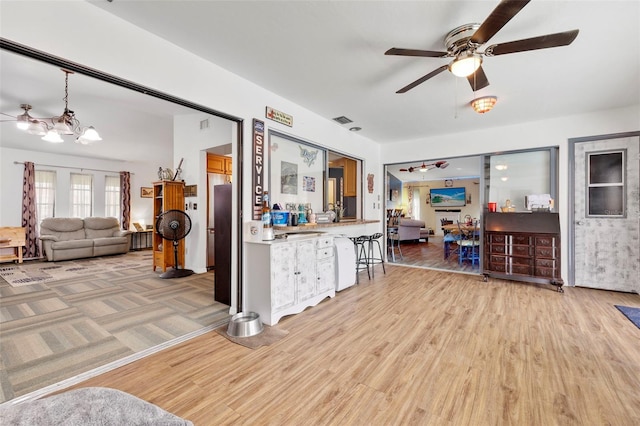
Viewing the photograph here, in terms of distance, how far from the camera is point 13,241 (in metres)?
6.23

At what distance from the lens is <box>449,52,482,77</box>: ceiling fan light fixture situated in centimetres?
223

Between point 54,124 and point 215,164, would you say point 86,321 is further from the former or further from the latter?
point 215,164

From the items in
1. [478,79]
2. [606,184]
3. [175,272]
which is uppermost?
[478,79]

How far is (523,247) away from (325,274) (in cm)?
337

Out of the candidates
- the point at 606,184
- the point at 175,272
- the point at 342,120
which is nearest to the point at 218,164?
the point at 175,272

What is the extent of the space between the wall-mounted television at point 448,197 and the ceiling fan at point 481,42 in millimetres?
9932

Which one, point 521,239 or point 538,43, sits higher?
point 538,43

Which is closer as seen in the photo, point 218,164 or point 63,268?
point 218,164

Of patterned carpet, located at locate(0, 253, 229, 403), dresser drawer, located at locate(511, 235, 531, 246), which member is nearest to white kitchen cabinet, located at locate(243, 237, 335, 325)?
patterned carpet, located at locate(0, 253, 229, 403)

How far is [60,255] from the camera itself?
6465 mm

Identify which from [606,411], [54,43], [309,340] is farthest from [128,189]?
[606,411]

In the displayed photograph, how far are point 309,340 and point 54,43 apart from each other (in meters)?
3.03

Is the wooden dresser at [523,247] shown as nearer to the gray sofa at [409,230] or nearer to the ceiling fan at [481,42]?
the ceiling fan at [481,42]

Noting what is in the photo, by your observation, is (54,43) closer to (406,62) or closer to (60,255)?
(406,62)
